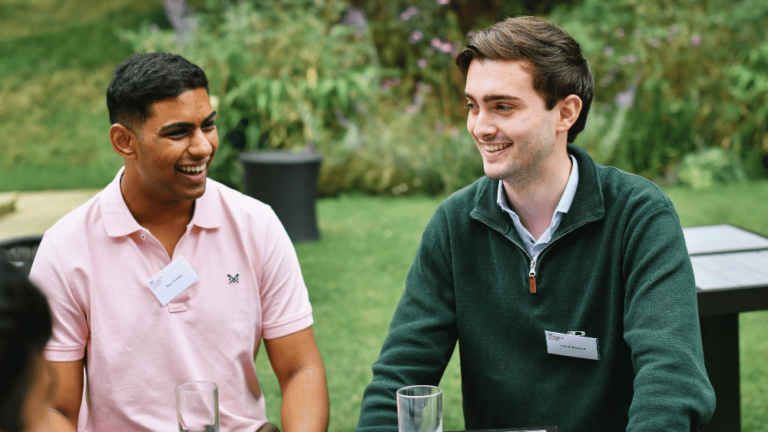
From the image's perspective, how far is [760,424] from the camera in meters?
3.31

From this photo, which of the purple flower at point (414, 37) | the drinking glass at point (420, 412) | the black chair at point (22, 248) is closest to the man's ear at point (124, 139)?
the black chair at point (22, 248)

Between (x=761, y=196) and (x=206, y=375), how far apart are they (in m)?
6.53

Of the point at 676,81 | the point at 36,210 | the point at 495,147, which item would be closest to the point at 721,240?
the point at 495,147

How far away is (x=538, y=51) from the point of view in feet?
6.00

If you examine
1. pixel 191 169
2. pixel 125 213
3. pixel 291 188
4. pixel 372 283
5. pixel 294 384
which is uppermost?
pixel 191 169

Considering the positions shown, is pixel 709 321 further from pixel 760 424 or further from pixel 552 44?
pixel 552 44

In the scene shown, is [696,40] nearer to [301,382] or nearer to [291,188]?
[291,188]

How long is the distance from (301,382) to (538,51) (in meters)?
1.03

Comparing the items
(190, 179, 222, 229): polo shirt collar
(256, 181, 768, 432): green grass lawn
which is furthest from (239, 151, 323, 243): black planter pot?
(190, 179, 222, 229): polo shirt collar

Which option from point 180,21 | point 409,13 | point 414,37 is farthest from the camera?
point 409,13

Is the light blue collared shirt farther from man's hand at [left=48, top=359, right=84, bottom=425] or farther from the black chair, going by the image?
the black chair

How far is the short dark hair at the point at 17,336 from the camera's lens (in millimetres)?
773

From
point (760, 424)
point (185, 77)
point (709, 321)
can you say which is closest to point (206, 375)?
point (185, 77)

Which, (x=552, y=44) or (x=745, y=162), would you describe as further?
(x=745, y=162)
